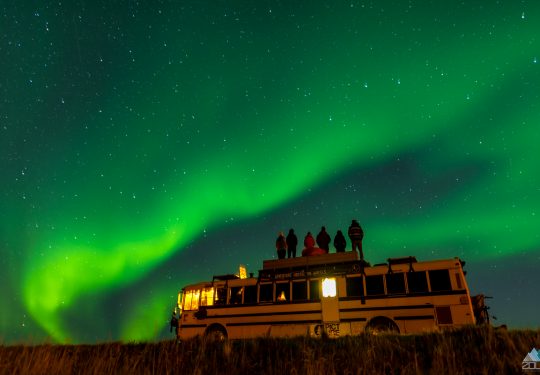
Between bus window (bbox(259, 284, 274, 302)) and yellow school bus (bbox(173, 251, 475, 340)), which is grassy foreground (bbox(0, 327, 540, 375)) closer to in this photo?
yellow school bus (bbox(173, 251, 475, 340))

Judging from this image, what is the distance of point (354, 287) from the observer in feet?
45.3

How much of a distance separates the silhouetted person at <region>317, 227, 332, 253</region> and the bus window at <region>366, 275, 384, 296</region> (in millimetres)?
3327

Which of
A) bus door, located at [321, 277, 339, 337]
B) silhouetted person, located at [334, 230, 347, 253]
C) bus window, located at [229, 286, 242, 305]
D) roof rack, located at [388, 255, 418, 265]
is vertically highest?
silhouetted person, located at [334, 230, 347, 253]

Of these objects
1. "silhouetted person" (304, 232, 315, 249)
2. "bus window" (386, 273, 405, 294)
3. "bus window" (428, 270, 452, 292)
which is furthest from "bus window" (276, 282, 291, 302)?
"bus window" (428, 270, 452, 292)

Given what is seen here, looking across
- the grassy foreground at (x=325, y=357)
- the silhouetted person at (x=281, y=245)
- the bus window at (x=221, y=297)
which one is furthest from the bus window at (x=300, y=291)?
the grassy foreground at (x=325, y=357)

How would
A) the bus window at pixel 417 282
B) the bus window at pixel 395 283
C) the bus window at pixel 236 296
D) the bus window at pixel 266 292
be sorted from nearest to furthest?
1. the bus window at pixel 417 282
2. the bus window at pixel 395 283
3. the bus window at pixel 266 292
4. the bus window at pixel 236 296

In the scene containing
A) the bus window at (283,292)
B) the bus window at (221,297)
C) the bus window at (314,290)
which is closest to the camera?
the bus window at (314,290)

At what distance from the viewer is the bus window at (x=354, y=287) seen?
44.8 ft

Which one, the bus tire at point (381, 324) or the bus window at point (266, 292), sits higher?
the bus window at point (266, 292)

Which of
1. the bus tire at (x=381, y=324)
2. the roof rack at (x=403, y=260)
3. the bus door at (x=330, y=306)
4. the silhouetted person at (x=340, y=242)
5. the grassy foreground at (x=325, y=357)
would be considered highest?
the silhouetted person at (x=340, y=242)

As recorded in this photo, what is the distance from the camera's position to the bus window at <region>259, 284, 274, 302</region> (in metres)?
15.3

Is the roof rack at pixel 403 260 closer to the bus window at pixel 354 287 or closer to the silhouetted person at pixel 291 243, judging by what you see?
the bus window at pixel 354 287

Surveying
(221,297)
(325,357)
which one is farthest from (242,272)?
(325,357)

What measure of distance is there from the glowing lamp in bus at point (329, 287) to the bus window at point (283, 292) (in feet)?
4.91
